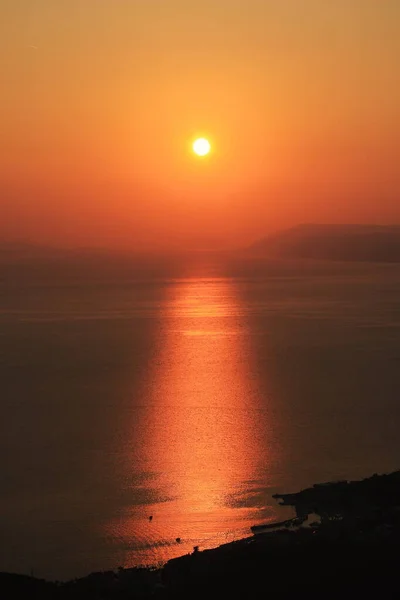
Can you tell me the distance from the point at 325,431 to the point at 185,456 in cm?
363

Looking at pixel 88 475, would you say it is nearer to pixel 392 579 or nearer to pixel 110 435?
pixel 110 435

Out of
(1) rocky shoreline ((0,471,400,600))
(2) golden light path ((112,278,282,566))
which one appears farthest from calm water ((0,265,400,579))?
(1) rocky shoreline ((0,471,400,600))

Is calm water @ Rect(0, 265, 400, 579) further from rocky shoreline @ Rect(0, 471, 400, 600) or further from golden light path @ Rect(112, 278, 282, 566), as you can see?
rocky shoreline @ Rect(0, 471, 400, 600)

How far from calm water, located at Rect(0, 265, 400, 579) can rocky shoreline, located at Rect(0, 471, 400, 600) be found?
1.48 meters

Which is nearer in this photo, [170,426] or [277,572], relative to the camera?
[277,572]

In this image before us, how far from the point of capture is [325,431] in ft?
59.0

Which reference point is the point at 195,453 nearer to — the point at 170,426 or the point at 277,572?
the point at 170,426

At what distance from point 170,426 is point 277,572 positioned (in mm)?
9938

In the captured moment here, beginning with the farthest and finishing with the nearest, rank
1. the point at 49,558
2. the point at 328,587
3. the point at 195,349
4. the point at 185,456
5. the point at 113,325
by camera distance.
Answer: the point at 113,325 < the point at 195,349 < the point at 185,456 < the point at 49,558 < the point at 328,587

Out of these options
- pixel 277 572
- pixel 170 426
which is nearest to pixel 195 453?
pixel 170 426

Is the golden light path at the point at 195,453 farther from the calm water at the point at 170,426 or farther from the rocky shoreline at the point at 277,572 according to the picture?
the rocky shoreline at the point at 277,572

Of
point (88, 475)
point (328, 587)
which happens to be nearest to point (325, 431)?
point (88, 475)

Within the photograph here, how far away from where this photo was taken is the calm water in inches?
473

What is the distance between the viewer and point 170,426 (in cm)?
1870
